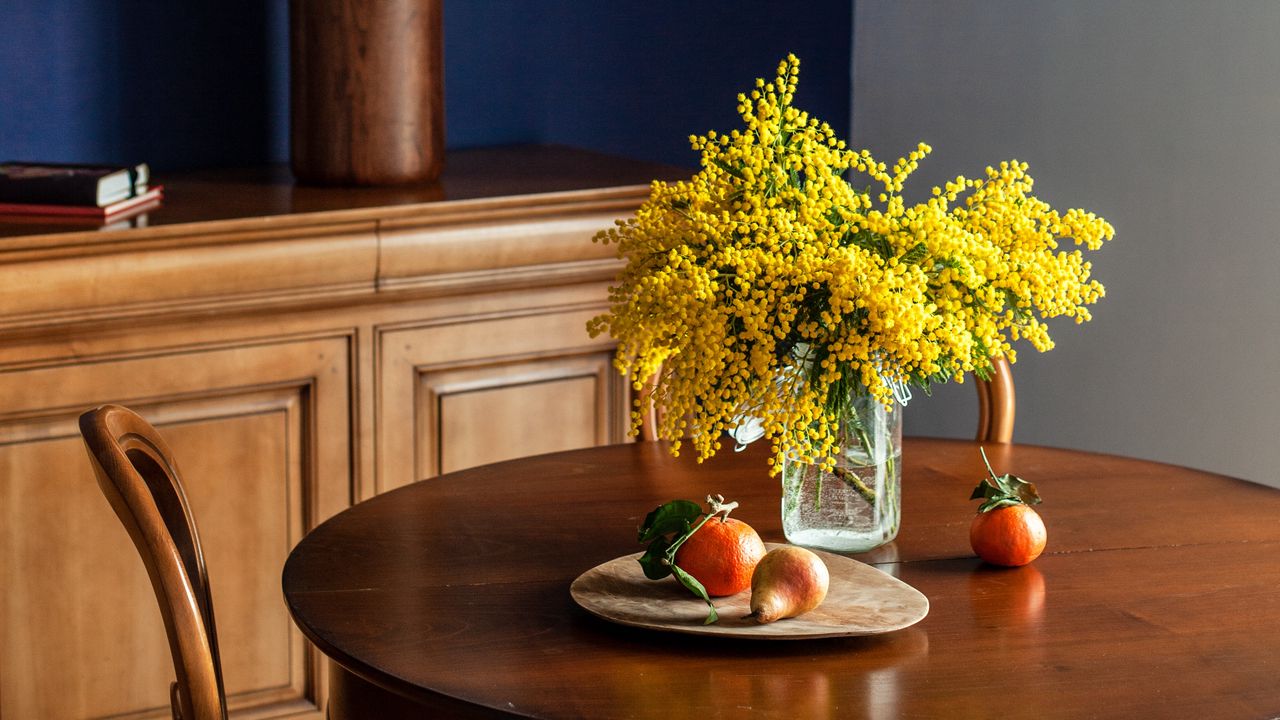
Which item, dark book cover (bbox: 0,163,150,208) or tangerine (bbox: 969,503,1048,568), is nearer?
tangerine (bbox: 969,503,1048,568)

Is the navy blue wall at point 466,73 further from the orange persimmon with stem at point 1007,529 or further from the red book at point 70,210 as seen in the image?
the orange persimmon with stem at point 1007,529

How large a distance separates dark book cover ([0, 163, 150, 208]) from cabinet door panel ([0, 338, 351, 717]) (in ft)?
0.83

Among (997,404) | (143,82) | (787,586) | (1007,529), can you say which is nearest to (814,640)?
(787,586)

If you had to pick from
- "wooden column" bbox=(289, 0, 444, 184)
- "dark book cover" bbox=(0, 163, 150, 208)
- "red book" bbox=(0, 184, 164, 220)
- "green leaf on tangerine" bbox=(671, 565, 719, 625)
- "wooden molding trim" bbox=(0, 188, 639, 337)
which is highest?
"wooden column" bbox=(289, 0, 444, 184)

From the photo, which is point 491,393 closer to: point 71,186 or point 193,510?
point 193,510

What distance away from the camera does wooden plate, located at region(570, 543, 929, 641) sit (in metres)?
1.41

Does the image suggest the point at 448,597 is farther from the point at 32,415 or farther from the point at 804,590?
the point at 32,415

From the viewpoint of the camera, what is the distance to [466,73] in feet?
10.6

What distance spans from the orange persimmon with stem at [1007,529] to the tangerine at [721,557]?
0.86 ft

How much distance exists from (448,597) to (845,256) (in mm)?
500

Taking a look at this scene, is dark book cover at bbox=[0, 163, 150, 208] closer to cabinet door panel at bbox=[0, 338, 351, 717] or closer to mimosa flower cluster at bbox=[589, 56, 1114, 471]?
cabinet door panel at bbox=[0, 338, 351, 717]

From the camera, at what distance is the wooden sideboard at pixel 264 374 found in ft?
7.86

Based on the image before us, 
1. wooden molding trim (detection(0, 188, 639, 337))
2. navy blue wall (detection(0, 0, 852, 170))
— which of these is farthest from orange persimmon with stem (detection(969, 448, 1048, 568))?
navy blue wall (detection(0, 0, 852, 170))

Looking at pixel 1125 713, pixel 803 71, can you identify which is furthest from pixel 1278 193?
pixel 1125 713
